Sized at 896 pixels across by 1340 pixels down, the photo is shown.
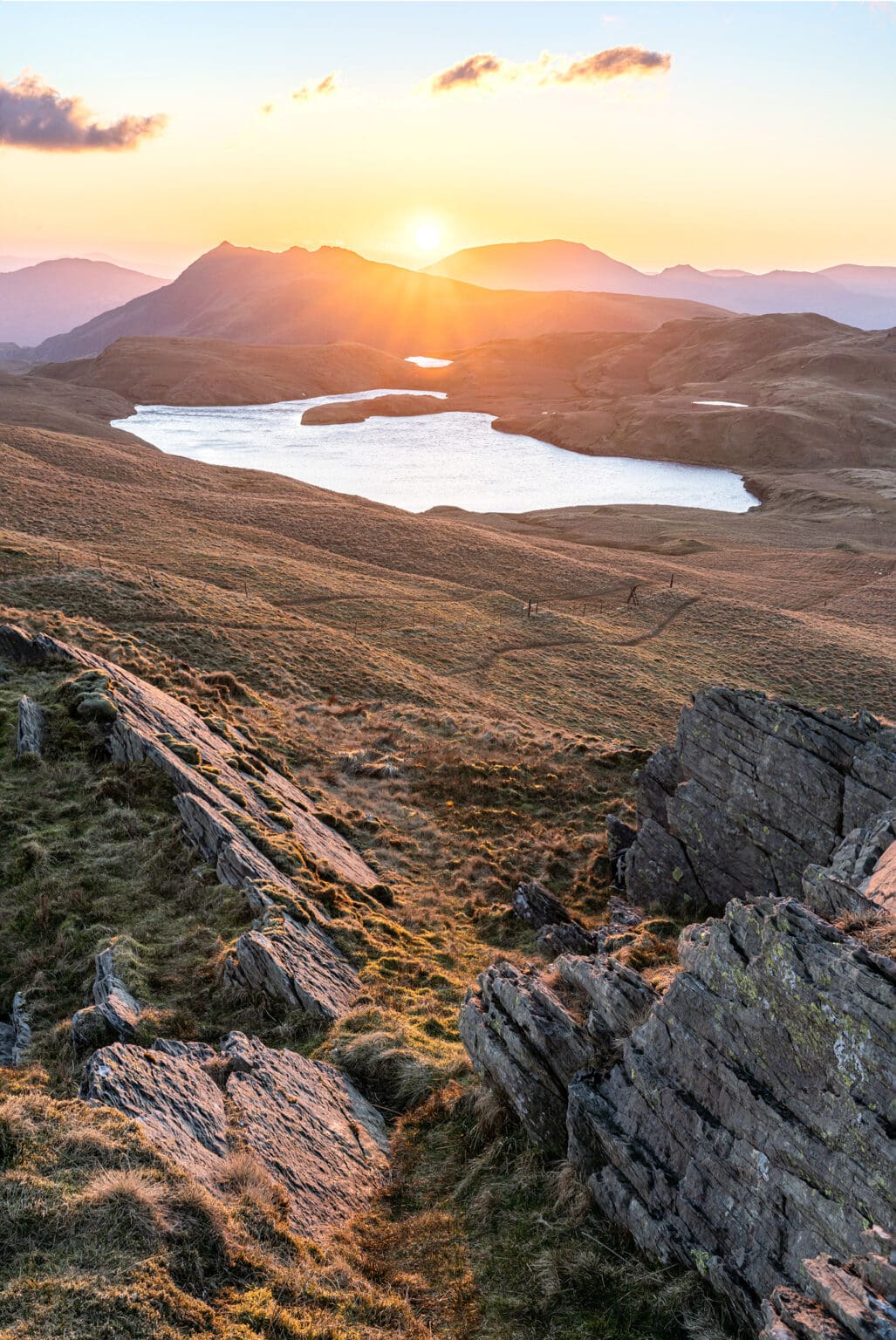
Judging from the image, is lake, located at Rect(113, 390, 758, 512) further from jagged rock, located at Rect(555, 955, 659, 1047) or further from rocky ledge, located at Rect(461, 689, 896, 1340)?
rocky ledge, located at Rect(461, 689, 896, 1340)

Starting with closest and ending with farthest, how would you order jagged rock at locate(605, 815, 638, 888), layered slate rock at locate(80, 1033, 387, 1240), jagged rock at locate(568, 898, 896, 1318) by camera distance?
jagged rock at locate(568, 898, 896, 1318) < layered slate rock at locate(80, 1033, 387, 1240) < jagged rock at locate(605, 815, 638, 888)

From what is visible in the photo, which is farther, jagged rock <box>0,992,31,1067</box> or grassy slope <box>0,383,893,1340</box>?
jagged rock <box>0,992,31,1067</box>

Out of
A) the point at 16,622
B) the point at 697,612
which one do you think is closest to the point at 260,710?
the point at 16,622

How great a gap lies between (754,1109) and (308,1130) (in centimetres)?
584

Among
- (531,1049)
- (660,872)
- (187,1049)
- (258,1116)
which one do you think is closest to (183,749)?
(187,1049)

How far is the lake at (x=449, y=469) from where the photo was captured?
140 m

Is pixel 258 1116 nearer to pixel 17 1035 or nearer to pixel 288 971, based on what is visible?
pixel 288 971

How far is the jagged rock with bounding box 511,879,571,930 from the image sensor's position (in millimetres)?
21580

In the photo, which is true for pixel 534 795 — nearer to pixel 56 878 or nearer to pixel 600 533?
pixel 56 878

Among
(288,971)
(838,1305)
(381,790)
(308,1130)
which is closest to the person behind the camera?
(838,1305)

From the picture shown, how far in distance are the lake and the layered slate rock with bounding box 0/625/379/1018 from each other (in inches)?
4080

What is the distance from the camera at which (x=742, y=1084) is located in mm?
9336

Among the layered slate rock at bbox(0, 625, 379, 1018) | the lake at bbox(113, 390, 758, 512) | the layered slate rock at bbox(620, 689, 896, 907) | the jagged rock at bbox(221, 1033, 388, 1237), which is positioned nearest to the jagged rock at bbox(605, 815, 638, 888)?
the layered slate rock at bbox(620, 689, 896, 907)

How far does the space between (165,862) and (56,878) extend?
2.05m
